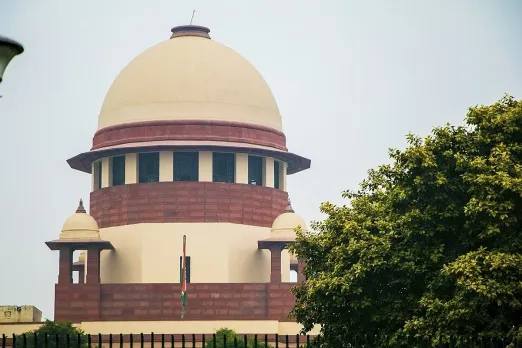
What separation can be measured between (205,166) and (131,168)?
10.8 feet

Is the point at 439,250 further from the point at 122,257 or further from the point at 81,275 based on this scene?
the point at 81,275

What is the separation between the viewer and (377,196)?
1505 inches

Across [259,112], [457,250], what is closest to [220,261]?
[259,112]

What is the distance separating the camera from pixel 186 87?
214 ft

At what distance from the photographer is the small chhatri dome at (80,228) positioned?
207ft

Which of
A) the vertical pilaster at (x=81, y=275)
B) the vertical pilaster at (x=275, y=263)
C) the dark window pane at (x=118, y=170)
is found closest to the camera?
the vertical pilaster at (x=275, y=263)

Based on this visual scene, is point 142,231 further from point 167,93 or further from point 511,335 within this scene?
point 511,335

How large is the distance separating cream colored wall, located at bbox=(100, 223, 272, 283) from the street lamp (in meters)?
48.0

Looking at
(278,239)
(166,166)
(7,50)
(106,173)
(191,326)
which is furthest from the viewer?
(106,173)

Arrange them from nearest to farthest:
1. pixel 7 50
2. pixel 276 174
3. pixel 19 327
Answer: pixel 7 50
pixel 19 327
pixel 276 174

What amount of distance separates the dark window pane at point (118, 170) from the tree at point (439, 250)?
94.2 feet

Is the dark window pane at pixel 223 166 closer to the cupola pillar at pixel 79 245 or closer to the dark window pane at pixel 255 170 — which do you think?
the dark window pane at pixel 255 170

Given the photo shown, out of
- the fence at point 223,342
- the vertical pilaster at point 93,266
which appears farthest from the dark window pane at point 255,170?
the fence at point 223,342

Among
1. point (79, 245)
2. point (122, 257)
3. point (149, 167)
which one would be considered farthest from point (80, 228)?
point (149, 167)
